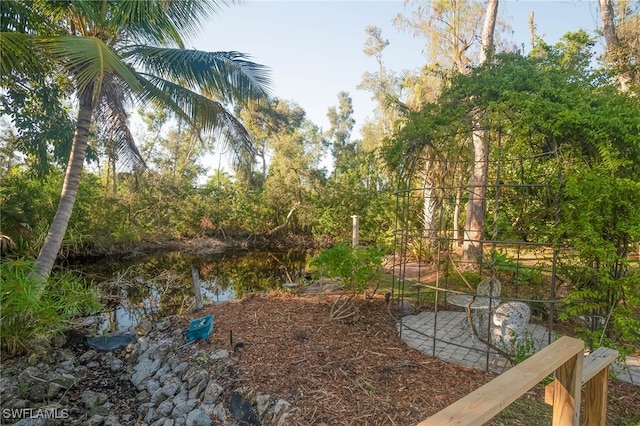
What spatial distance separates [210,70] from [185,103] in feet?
2.30

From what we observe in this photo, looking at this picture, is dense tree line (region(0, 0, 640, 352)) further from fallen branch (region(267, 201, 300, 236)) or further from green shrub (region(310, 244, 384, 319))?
fallen branch (region(267, 201, 300, 236))

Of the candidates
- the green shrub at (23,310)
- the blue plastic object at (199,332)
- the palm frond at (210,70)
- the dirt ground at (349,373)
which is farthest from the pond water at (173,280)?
the palm frond at (210,70)

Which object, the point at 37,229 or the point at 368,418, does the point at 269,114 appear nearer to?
the point at 37,229

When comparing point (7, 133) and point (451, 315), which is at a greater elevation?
point (7, 133)

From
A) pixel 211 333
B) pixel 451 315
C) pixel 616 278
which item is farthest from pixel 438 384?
pixel 211 333

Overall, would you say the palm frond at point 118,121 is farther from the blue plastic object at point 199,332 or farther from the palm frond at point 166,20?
the blue plastic object at point 199,332

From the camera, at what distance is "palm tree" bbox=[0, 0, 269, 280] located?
5.29 m

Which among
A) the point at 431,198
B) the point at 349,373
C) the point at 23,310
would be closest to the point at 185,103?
the point at 23,310

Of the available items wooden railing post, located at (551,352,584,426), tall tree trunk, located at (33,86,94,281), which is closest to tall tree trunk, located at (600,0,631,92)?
wooden railing post, located at (551,352,584,426)

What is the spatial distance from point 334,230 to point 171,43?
1097 centimetres

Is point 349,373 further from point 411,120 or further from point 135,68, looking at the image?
point 135,68

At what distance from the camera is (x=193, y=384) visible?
3752 millimetres

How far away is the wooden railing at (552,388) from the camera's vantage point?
91 centimetres

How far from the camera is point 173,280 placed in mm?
8508
